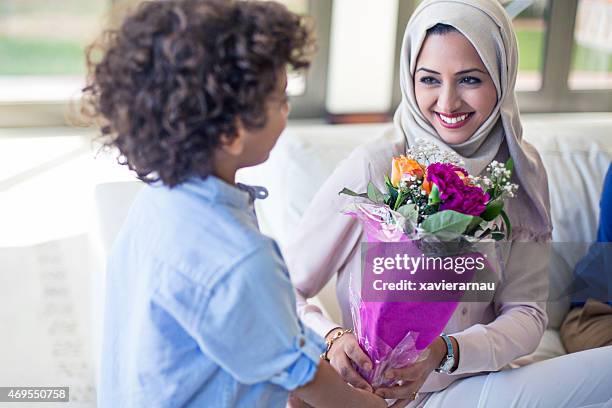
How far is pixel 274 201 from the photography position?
2377mm

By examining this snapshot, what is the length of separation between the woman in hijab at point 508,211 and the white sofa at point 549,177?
35cm

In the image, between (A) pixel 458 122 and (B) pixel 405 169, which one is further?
(A) pixel 458 122

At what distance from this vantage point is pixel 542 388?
168 centimetres

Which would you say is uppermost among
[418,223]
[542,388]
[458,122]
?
[458,122]

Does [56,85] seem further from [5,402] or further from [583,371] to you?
[583,371]

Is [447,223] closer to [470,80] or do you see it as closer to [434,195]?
[434,195]

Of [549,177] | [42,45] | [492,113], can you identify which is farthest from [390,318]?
[42,45]

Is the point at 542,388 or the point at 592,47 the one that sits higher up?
the point at 592,47

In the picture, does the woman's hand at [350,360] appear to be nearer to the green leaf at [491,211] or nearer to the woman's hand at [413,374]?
the woman's hand at [413,374]

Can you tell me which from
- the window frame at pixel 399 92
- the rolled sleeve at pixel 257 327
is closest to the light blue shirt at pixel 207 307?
the rolled sleeve at pixel 257 327

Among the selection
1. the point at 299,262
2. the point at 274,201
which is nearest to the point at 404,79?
the point at 299,262

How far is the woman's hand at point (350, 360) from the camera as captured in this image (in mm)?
1513

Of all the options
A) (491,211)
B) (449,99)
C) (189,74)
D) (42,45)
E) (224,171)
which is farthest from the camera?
(42,45)

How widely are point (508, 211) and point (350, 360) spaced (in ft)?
1.76
